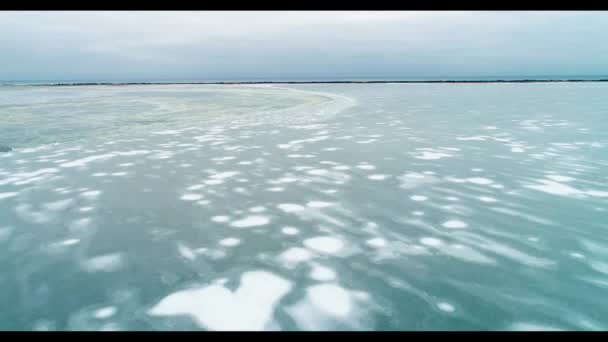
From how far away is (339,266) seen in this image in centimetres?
210

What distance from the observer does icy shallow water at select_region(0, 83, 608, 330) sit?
67.7 inches

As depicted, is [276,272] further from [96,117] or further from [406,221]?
[96,117]

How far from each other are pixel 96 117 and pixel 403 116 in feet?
24.7

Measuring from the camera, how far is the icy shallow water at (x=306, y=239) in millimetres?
1721

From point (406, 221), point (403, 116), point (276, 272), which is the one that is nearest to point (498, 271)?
point (406, 221)

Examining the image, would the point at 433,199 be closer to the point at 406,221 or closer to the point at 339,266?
the point at 406,221

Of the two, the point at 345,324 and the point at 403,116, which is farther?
the point at 403,116

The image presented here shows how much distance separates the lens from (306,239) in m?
2.42
